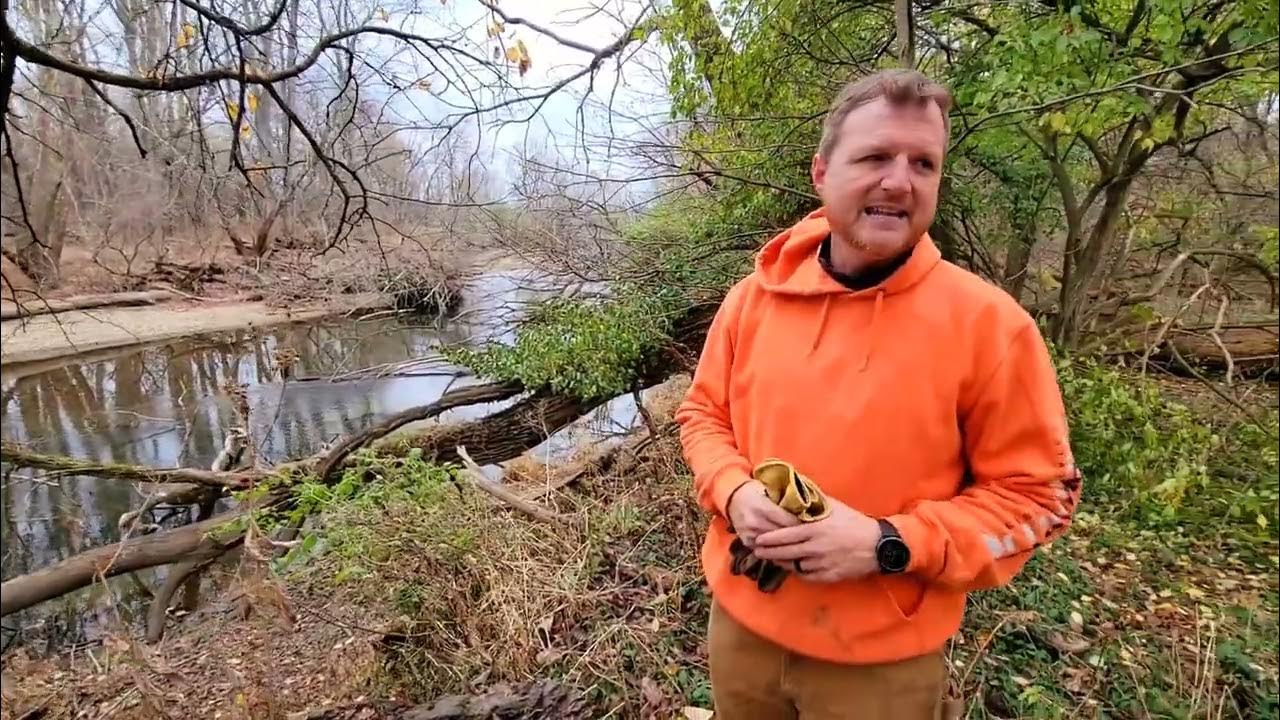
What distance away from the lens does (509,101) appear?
4.45 metres

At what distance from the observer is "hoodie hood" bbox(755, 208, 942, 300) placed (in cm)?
118

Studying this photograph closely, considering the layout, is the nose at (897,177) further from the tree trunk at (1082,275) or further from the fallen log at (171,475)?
the fallen log at (171,475)

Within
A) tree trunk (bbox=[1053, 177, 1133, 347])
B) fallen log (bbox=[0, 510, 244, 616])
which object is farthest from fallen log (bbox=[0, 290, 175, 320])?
tree trunk (bbox=[1053, 177, 1133, 347])

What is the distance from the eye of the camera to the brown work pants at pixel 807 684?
4.00 feet

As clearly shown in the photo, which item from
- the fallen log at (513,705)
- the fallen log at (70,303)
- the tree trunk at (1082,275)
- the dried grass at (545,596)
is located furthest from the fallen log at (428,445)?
the tree trunk at (1082,275)

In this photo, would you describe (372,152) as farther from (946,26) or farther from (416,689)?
(946,26)

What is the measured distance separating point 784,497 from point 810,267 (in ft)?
1.51

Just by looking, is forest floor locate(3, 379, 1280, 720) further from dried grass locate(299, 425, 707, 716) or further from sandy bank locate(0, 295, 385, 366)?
sandy bank locate(0, 295, 385, 366)

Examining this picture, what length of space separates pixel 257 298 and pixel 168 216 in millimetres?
8034

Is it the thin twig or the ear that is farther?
the thin twig

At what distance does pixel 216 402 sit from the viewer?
909 centimetres

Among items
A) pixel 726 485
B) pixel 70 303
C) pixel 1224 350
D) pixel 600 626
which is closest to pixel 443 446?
pixel 600 626

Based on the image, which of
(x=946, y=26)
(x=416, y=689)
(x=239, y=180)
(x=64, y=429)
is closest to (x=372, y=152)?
(x=239, y=180)

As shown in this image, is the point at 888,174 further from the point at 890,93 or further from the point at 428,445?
the point at 428,445
